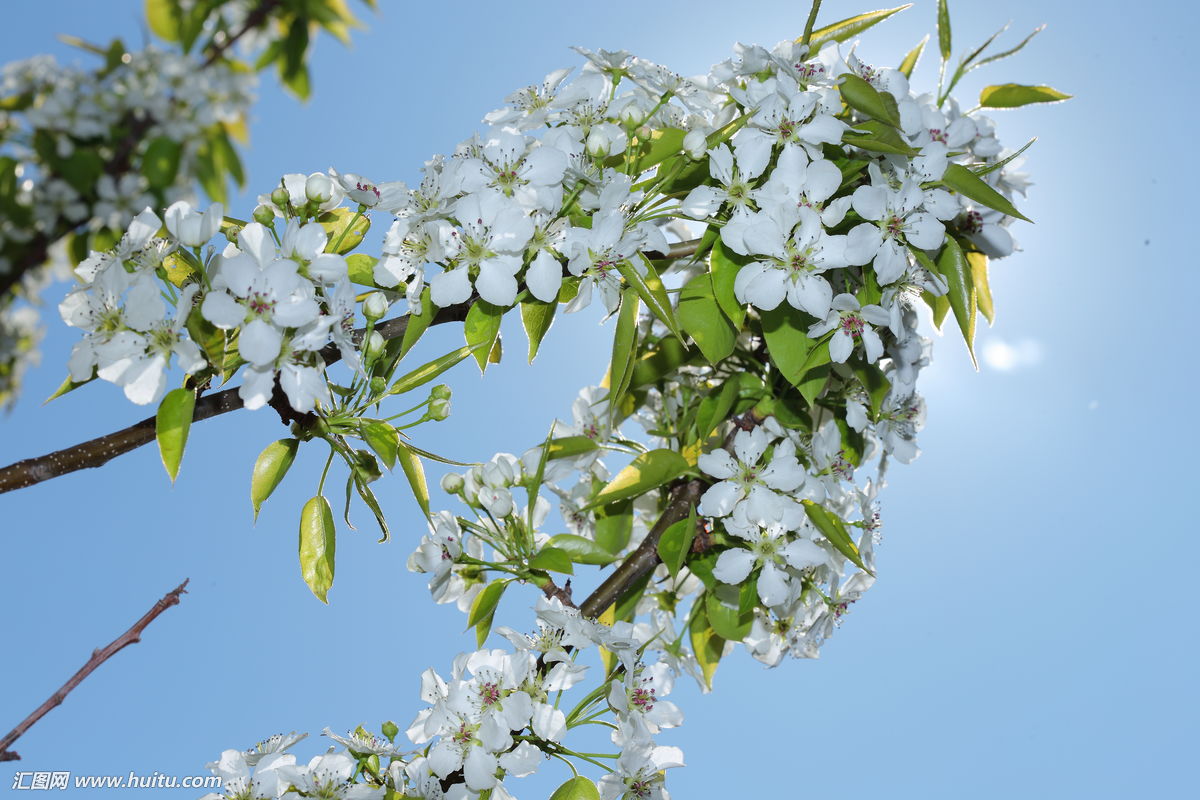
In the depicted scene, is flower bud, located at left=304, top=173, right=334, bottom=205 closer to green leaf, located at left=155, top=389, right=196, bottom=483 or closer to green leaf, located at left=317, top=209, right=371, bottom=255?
green leaf, located at left=317, top=209, right=371, bottom=255

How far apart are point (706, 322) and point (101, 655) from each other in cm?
56

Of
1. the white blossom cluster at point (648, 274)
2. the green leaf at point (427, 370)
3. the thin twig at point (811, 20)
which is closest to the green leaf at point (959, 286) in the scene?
the white blossom cluster at point (648, 274)

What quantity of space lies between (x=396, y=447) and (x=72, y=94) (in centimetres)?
155

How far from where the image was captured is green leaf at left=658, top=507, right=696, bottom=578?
89cm

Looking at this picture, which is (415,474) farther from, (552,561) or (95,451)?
(95,451)

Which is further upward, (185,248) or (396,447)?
(185,248)

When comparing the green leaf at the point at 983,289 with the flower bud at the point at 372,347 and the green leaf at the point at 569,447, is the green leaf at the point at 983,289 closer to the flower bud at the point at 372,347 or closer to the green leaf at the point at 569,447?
the green leaf at the point at 569,447

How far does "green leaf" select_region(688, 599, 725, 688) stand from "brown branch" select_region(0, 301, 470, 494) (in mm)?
538

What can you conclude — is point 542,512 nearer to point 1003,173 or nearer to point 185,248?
point 185,248

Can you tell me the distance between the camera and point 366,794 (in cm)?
83

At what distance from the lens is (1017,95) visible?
1.07m

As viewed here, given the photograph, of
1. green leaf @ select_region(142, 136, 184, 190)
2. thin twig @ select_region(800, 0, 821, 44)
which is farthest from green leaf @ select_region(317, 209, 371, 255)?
green leaf @ select_region(142, 136, 184, 190)

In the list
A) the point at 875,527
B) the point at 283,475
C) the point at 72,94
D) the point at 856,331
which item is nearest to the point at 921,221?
the point at 856,331

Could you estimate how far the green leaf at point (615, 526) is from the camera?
1.00 meters
